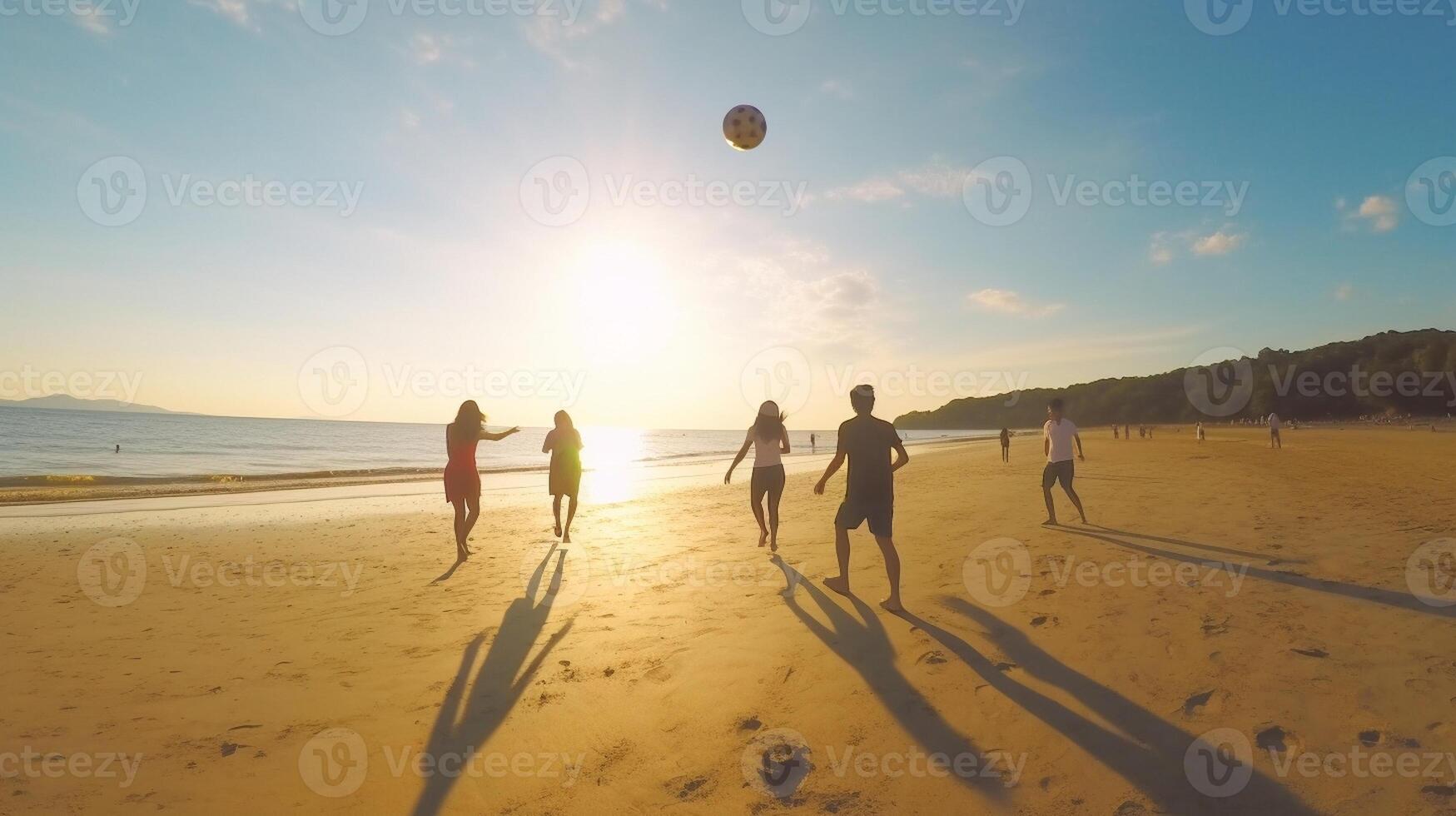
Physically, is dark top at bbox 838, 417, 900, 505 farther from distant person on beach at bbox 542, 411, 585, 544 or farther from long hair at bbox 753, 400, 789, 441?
distant person on beach at bbox 542, 411, 585, 544

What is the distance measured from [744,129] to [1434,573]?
11839 mm

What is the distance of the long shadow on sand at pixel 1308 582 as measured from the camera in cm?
552

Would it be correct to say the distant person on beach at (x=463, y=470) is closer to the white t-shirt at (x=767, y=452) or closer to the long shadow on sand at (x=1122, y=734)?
the white t-shirt at (x=767, y=452)

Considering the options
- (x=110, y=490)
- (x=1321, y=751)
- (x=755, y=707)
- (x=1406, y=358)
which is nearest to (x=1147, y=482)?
(x=1321, y=751)

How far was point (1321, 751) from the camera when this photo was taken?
338 cm


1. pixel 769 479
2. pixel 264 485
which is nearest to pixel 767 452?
pixel 769 479

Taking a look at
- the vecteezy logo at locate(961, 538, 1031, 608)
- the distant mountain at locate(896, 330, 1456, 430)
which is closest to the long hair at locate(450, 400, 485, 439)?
the vecteezy logo at locate(961, 538, 1031, 608)

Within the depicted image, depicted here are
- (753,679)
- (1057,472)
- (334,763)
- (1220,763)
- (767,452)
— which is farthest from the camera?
(1057,472)

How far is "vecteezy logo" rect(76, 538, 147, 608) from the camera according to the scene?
24.4 feet

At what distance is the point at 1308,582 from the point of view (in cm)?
642

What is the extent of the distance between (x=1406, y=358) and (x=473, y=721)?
12984cm

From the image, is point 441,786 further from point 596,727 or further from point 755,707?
point 755,707

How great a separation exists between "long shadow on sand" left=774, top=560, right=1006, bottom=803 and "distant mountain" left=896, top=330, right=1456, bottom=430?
108 metres

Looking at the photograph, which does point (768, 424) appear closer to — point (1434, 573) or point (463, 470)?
point (463, 470)
